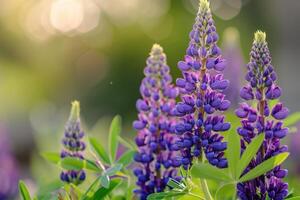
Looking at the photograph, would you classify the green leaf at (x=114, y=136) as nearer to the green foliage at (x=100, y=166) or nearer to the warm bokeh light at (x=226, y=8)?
the green foliage at (x=100, y=166)

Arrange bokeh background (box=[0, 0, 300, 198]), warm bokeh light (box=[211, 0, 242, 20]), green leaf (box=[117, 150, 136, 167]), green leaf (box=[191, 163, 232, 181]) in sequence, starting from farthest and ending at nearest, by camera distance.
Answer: bokeh background (box=[0, 0, 300, 198]) → warm bokeh light (box=[211, 0, 242, 20]) → green leaf (box=[117, 150, 136, 167]) → green leaf (box=[191, 163, 232, 181])

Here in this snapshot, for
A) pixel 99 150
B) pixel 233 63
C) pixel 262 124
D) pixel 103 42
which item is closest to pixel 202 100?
pixel 262 124

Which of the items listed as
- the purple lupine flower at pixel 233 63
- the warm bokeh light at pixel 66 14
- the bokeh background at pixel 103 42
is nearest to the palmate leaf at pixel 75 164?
the purple lupine flower at pixel 233 63

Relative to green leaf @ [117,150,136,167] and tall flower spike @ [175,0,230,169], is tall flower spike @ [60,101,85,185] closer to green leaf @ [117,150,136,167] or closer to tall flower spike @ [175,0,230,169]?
green leaf @ [117,150,136,167]

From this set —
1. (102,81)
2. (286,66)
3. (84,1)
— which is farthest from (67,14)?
(286,66)

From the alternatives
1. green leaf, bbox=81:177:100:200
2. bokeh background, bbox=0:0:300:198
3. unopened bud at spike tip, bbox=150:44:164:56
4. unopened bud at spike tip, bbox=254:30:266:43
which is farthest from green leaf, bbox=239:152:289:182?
bokeh background, bbox=0:0:300:198

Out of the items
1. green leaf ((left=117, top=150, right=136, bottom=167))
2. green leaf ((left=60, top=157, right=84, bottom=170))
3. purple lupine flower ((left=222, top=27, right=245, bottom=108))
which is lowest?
green leaf ((left=60, top=157, right=84, bottom=170))

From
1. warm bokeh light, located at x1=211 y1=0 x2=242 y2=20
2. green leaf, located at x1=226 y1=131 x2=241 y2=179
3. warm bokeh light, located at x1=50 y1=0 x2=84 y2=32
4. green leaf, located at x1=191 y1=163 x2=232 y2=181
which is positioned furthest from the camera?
warm bokeh light, located at x1=50 y1=0 x2=84 y2=32
